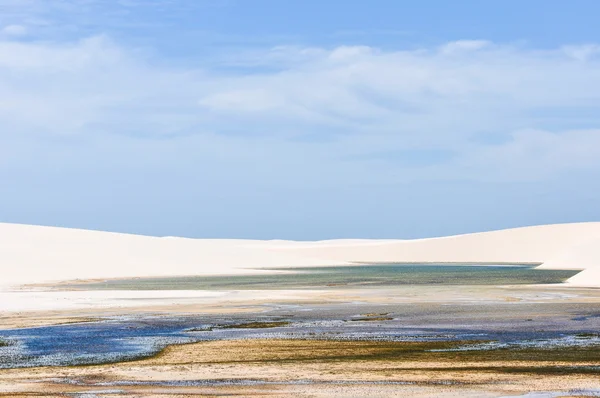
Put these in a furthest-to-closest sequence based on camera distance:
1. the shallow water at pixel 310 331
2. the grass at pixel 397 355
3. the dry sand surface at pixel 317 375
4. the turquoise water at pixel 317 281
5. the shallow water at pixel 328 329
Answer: the turquoise water at pixel 317 281 → the shallow water at pixel 328 329 → the shallow water at pixel 310 331 → the grass at pixel 397 355 → the dry sand surface at pixel 317 375

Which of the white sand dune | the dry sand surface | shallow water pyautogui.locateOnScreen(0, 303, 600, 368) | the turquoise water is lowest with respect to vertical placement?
the dry sand surface

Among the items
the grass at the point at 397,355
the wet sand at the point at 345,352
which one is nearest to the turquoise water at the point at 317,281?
the wet sand at the point at 345,352

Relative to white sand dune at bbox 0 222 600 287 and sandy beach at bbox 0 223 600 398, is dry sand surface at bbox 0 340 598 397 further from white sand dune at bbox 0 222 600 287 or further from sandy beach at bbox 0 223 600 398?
white sand dune at bbox 0 222 600 287

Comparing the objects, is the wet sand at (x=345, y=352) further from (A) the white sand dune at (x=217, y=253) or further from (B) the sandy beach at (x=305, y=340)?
(A) the white sand dune at (x=217, y=253)

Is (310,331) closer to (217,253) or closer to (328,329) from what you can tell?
(328,329)

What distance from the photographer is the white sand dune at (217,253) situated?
282 feet

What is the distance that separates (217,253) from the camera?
11838 cm

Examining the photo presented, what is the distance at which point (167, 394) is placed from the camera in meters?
19.0

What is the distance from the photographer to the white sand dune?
86.0 meters

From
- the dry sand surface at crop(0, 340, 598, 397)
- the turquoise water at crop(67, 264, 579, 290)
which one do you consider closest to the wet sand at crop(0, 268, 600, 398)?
the dry sand surface at crop(0, 340, 598, 397)

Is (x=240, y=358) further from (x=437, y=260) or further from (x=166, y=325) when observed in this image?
(x=437, y=260)

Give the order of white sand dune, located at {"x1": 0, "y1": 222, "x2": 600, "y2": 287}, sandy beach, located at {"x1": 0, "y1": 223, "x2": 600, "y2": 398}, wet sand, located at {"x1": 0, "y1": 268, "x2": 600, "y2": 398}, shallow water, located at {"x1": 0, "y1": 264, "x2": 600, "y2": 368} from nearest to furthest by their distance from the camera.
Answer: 1. wet sand, located at {"x1": 0, "y1": 268, "x2": 600, "y2": 398}
2. sandy beach, located at {"x1": 0, "y1": 223, "x2": 600, "y2": 398}
3. shallow water, located at {"x1": 0, "y1": 264, "x2": 600, "y2": 368}
4. white sand dune, located at {"x1": 0, "y1": 222, "x2": 600, "y2": 287}

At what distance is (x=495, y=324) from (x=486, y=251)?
413 feet

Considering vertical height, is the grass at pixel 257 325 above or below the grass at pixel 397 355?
above
